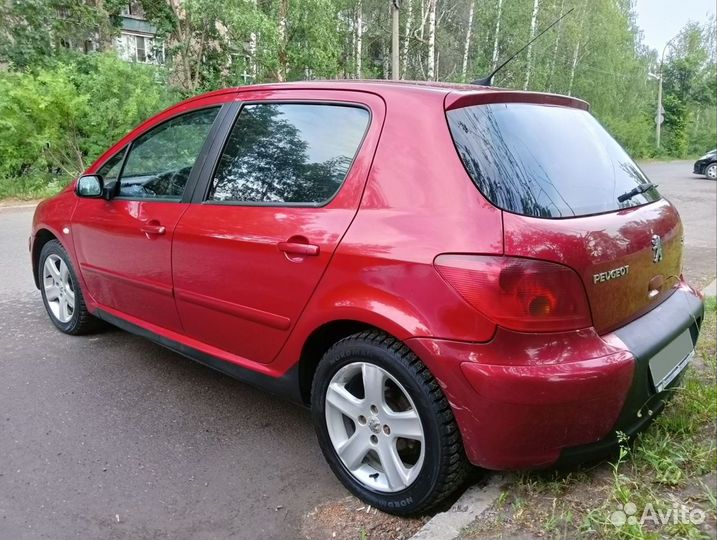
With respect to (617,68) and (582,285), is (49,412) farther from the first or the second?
(617,68)

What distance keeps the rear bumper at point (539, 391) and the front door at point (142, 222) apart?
172 centimetres

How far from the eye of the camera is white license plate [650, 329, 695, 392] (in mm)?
2348

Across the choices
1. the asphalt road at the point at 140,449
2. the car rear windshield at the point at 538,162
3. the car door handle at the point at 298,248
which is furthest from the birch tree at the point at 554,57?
the car door handle at the point at 298,248

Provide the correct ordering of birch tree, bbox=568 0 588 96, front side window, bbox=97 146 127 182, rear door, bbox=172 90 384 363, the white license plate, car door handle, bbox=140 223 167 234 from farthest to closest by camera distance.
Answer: birch tree, bbox=568 0 588 96 < front side window, bbox=97 146 127 182 < car door handle, bbox=140 223 167 234 < rear door, bbox=172 90 384 363 < the white license plate

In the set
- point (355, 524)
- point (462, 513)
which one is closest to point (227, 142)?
point (355, 524)

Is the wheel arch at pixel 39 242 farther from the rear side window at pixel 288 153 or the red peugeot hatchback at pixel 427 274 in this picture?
the rear side window at pixel 288 153

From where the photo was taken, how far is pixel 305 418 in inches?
132

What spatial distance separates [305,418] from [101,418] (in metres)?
1.10

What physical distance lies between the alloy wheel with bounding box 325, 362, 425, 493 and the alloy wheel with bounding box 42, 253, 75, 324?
2654 millimetres

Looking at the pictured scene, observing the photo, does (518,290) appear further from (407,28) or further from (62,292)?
Result: (407,28)

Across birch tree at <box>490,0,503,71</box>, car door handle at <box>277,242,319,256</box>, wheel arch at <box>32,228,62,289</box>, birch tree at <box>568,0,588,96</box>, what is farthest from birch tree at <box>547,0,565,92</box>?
car door handle at <box>277,242,319,256</box>

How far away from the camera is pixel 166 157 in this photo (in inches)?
140

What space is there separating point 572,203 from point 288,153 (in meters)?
1.31

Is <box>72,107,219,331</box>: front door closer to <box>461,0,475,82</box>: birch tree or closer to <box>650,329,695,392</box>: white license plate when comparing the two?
<box>650,329,695,392</box>: white license plate
